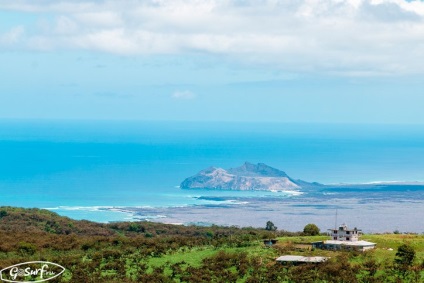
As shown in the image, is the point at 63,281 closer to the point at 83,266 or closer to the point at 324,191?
the point at 83,266

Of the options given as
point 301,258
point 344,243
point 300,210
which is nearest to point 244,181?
point 300,210

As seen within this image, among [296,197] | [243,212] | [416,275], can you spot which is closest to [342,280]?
[416,275]

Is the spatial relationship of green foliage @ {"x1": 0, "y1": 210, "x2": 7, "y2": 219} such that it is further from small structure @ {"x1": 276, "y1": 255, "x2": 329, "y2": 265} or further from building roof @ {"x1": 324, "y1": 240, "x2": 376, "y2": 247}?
small structure @ {"x1": 276, "y1": 255, "x2": 329, "y2": 265}

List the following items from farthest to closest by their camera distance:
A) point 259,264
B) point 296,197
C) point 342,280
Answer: point 296,197
point 259,264
point 342,280

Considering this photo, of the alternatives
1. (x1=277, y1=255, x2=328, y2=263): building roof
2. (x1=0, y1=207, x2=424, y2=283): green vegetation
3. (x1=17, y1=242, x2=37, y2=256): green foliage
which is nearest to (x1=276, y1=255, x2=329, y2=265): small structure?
(x1=277, y1=255, x2=328, y2=263): building roof

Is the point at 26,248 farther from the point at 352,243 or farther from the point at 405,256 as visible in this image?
the point at 405,256
